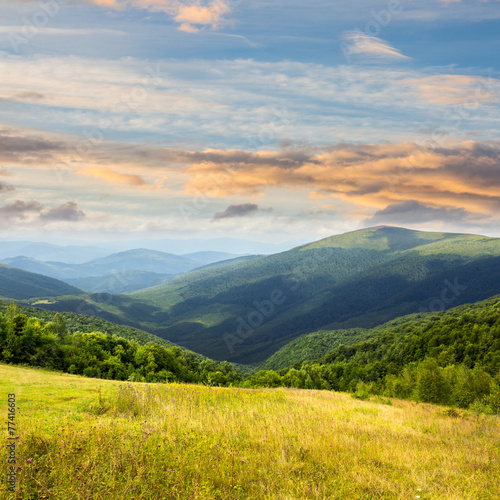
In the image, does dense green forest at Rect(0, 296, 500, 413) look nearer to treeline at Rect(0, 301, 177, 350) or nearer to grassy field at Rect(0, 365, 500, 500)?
treeline at Rect(0, 301, 177, 350)

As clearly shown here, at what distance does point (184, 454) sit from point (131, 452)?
1289 millimetres

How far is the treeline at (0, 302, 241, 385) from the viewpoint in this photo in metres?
35.7

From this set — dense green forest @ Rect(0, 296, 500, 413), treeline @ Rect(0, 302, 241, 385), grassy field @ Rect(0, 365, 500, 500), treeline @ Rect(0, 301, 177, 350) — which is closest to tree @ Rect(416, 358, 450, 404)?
dense green forest @ Rect(0, 296, 500, 413)

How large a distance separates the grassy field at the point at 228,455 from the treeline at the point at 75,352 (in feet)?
34.8

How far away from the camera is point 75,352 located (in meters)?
44.5

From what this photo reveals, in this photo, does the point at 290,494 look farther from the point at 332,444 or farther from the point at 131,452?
the point at 131,452

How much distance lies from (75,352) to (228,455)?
43.1 meters

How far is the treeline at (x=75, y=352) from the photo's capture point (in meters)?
35.7

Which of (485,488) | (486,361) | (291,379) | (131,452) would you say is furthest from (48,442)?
(486,361)

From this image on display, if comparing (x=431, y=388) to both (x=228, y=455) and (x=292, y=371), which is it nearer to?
(x=228, y=455)

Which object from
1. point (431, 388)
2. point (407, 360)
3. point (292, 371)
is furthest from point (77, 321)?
point (407, 360)

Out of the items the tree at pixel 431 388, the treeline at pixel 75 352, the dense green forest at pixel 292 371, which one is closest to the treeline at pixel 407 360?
the dense green forest at pixel 292 371

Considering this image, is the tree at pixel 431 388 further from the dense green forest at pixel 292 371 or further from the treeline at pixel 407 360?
the treeline at pixel 407 360

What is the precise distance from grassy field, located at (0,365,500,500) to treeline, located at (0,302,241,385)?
34.8 feet
